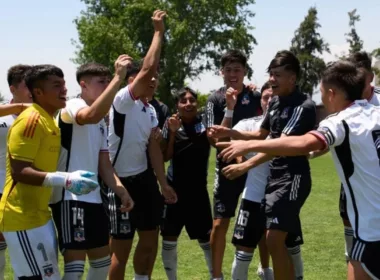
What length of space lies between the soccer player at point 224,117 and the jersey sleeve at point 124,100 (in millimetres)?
1310

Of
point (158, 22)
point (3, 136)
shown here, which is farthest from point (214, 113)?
point (3, 136)

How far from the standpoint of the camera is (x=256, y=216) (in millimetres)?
6902

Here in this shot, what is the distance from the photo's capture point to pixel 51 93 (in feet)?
17.1

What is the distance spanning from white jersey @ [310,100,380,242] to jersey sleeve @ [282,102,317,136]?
5.08ft

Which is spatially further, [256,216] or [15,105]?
[256,216]

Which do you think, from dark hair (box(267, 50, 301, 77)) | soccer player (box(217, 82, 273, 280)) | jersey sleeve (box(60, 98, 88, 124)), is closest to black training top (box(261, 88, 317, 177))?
dark hair (box(267, 50, 301, 77))

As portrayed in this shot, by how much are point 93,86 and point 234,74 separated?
223 cm

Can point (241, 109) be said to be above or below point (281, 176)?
above

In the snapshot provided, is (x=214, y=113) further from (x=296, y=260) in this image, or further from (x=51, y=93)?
(x=51, y=93)

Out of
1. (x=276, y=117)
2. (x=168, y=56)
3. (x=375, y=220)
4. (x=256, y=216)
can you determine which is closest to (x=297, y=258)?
(x=256, y=216)

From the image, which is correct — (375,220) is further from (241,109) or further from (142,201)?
(241,109)

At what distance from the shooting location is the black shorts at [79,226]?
5.40 m

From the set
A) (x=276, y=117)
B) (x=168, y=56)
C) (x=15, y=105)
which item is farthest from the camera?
(x=168, y=56)

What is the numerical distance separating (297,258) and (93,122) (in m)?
2.92
